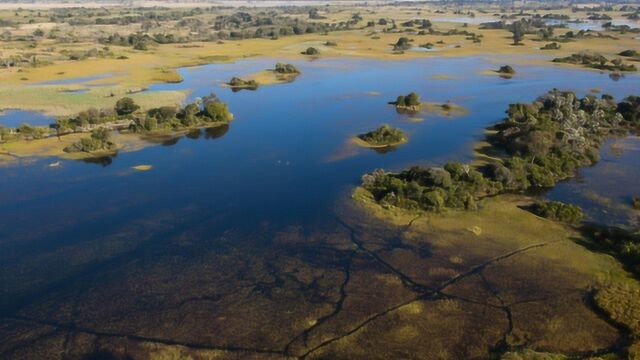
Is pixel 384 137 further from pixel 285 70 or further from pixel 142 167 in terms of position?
pixel 285 70

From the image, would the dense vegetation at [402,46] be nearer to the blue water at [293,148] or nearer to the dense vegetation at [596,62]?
the blue water at [293,148]

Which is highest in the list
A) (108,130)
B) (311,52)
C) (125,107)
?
(125,107)

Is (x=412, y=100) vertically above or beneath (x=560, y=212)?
beneath

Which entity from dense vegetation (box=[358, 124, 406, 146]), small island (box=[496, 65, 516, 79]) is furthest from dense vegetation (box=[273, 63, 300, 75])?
dense vegetation (box=[358, 124, 406, 146])

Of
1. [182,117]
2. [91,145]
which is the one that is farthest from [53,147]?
[182,117]

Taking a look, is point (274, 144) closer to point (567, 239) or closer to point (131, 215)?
point (131, 215)

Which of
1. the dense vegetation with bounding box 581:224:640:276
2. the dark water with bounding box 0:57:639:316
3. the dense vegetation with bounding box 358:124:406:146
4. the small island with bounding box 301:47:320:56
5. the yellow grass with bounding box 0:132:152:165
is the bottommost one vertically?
the small island with bounding box 301:47:320:56

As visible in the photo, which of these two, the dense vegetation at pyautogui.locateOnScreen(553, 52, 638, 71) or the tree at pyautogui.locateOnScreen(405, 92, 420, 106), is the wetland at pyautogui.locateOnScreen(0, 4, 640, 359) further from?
the dense vegetation at pyautogui.locateOnScreen(553, 52, 638, 71)
